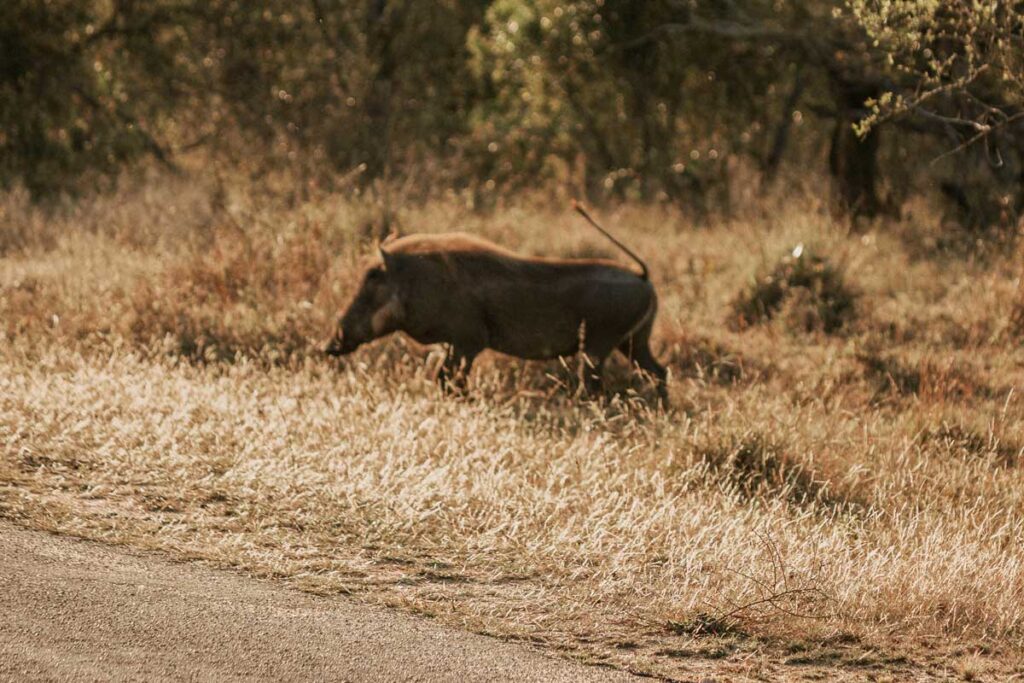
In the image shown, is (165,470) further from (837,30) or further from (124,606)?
(837,30)

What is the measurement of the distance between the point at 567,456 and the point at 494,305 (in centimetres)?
187

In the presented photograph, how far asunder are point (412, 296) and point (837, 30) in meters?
6.80

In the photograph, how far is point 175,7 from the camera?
1564 centimetres

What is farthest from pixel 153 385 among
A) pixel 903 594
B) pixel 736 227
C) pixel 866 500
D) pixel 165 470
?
pixel 736 227

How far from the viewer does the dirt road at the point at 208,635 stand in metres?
4.19

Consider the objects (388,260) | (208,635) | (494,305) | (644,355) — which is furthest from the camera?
(644,355)

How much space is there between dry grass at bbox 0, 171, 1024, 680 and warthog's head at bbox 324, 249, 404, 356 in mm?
208

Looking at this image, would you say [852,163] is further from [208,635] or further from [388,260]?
[208,635]

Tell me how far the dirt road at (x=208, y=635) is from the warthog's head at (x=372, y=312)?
3.29 metres

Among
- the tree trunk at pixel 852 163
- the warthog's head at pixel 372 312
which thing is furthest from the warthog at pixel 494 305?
the tree trunk at pixel 852 163

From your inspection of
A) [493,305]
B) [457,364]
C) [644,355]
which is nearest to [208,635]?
[457,364]

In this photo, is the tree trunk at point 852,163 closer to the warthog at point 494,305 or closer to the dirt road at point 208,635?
A: the warthog at point 494,305

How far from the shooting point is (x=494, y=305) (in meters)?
8.30

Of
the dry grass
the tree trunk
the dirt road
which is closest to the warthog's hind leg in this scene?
the dry grass
